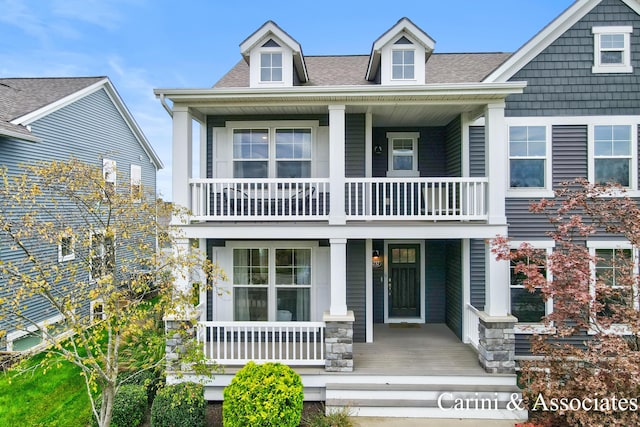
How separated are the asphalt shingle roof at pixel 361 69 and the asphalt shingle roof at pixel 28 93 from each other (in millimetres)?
5980

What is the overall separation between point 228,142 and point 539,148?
24.5ft

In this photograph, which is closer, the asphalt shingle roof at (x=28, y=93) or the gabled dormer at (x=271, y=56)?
the gabled dormer at (x=271, y=56)

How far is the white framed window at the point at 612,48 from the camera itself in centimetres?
826

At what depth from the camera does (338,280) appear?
22.5 feet

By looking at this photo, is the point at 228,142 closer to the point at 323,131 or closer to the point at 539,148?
the point at 323,131

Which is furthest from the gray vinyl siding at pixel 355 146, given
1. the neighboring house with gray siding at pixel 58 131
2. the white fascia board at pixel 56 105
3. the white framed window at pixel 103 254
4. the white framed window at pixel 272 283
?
the white fascia board at pixel 56 105

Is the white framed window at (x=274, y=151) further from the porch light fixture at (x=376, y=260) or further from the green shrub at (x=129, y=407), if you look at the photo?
the green shrub at (x=129, y=407)

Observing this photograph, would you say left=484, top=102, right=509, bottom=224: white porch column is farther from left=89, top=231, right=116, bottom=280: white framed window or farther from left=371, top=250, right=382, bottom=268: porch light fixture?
left=89, top=231, right=116, bottom=280: white framed window

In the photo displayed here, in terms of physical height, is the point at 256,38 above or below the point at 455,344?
above

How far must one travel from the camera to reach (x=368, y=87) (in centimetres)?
677

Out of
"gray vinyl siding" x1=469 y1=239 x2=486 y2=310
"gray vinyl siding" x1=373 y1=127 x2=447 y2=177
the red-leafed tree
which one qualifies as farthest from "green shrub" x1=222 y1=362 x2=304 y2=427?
"gray vinyl siding" x1=373 y1=127 x2=447 y2=177

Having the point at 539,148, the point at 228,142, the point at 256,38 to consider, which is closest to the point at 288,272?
the point at 228,142

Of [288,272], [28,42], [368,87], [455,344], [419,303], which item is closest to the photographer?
[368,87]

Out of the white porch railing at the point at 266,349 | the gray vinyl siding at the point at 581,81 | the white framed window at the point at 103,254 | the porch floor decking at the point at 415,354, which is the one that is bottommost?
the porch floor decking at the point at 415,354
